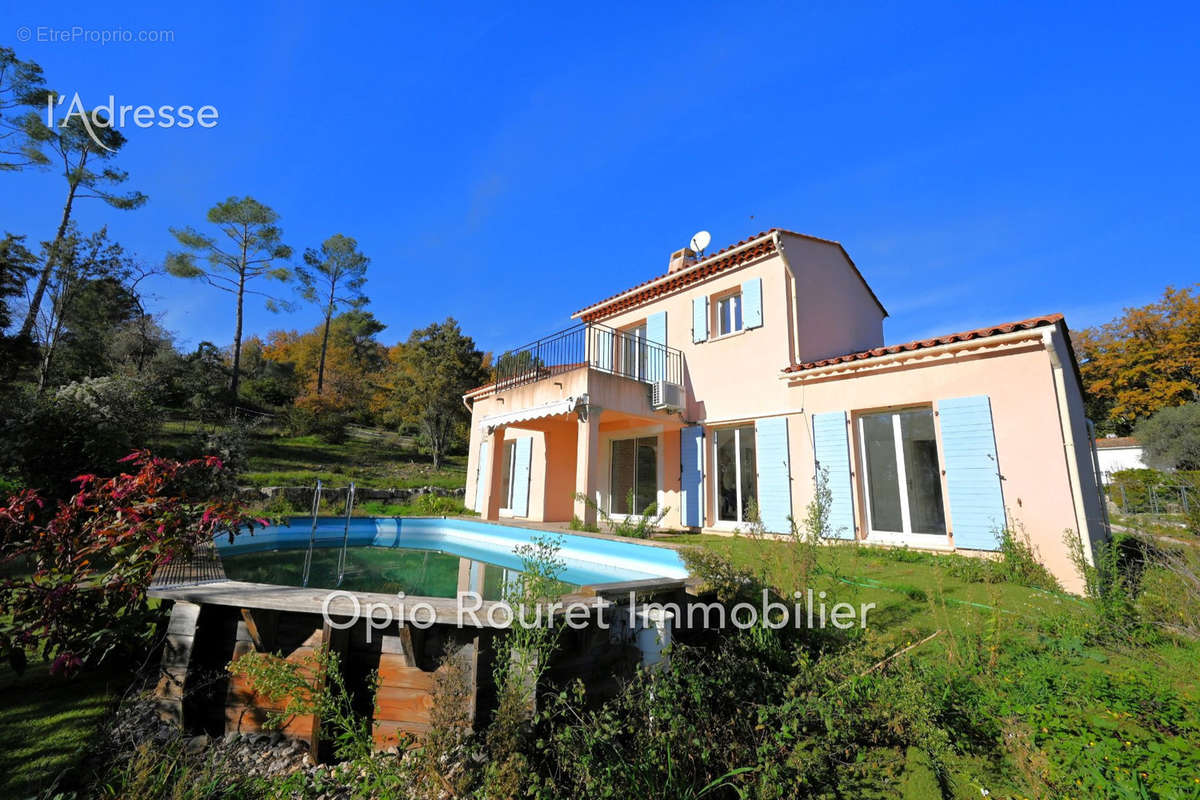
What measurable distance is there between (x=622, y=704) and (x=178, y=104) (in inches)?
430

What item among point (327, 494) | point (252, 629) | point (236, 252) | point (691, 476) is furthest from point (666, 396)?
point (236, 252)

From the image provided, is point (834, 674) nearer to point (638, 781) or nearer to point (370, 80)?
point (638, 781)

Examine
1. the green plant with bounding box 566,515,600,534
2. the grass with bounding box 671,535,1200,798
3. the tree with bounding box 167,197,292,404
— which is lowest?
the grass with bounding box 671,535,1200,798

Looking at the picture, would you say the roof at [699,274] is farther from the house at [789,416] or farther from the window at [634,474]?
the window at [634,474]

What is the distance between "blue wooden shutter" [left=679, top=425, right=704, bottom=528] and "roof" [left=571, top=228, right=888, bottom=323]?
14.7 ft

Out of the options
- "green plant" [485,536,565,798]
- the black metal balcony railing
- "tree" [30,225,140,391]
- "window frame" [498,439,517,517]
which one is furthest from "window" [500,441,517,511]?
"tree" [30,225,140,391]

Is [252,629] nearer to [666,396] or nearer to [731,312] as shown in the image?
[666,396]

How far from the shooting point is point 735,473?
12164 mm

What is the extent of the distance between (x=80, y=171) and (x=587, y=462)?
97.1 feet

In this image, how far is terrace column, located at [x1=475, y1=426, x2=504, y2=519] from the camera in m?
14.4

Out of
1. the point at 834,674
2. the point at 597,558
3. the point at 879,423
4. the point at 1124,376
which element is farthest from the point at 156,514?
the point at 1124,376

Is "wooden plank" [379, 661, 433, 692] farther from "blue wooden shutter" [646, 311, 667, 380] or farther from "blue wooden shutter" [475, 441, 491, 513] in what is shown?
"blue wooden shutter" [475, 441, 491, 513]

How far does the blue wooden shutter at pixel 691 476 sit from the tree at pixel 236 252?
25.9m

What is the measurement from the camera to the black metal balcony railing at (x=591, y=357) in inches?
540
